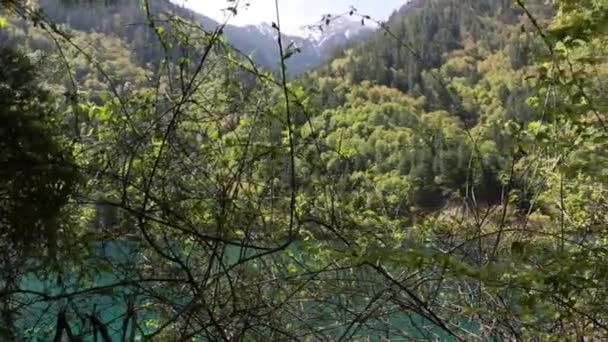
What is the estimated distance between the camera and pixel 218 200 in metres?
2.13

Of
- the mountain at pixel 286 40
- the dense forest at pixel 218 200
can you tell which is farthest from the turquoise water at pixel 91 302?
the mountain at pixel 286 40

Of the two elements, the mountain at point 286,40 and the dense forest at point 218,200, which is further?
the mountain at point 286,40

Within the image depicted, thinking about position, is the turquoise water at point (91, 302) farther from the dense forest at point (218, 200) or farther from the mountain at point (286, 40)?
the mountain at point (286, 40)

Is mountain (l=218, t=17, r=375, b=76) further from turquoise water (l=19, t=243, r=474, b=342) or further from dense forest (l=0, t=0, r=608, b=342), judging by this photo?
turquoise water (l=19, t=243, r=474, b=342)

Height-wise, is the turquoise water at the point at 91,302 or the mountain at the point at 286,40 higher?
the mountain at the point at 286,40

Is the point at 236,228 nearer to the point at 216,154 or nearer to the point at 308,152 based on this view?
the point at 216,154

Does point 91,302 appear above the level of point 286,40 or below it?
below

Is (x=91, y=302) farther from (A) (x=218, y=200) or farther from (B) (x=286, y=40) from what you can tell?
(B) (x=286, y=40)

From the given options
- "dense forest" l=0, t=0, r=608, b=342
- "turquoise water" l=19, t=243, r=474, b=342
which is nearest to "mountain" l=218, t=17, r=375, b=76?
"dense forest" l=0, t=0, r=608, b=342

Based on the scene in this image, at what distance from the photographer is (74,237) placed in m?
2.01

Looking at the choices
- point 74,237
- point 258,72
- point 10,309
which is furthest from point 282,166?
point 10,309

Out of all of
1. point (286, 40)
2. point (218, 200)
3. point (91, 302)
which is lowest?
point (91, 302)

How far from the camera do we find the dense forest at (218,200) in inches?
70.6

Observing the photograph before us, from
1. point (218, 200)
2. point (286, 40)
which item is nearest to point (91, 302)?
point (218, 200)
